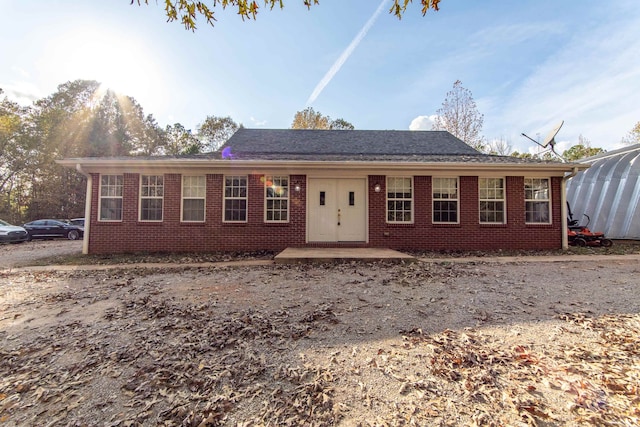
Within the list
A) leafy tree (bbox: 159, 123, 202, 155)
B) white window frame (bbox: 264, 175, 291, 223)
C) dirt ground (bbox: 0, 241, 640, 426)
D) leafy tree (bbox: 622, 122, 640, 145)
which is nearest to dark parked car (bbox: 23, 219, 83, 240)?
dirt ground (bbox: 0, 241, 640, 426)

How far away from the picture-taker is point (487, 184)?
897 centimetres

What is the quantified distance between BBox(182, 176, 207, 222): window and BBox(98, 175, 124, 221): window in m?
1.98

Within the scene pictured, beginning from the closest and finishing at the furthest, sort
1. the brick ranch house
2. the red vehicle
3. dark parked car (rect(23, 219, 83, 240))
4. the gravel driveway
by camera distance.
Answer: the gravel driveway → the brick ranch house → the red vehicle → dark parked car (rect(23, 219, 83, 240))

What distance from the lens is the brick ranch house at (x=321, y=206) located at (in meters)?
8.74

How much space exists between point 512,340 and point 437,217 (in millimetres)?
6376

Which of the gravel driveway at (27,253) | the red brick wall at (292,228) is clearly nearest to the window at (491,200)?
the red brick wall at (292,228)

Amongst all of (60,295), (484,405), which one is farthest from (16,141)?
(484,405)

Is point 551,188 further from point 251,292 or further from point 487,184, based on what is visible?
point 251,292

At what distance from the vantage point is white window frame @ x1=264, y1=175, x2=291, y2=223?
29.0ft

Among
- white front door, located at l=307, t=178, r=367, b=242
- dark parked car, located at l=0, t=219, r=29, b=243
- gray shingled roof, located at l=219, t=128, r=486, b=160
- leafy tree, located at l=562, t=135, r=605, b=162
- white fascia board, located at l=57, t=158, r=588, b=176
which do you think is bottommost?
dark parked car, located at l=0, t=219, r=29, b=243

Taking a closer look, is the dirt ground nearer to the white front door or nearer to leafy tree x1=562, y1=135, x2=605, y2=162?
the white front door

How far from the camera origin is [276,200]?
29.1 ft

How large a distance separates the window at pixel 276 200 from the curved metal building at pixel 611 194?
13.0m

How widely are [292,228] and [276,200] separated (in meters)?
1.01
